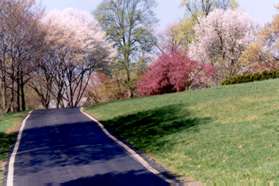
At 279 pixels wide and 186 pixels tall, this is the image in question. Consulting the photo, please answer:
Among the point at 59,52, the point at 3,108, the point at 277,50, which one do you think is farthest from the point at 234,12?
the point at 3,108

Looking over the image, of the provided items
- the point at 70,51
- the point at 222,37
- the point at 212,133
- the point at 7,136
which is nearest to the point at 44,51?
the point at 70,51

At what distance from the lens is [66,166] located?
509 inches

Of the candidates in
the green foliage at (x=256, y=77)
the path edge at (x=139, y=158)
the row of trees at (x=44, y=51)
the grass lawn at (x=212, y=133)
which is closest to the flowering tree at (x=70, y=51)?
the row of trees at (x=44, y=51)

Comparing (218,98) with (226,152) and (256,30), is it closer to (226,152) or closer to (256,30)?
(226,152)

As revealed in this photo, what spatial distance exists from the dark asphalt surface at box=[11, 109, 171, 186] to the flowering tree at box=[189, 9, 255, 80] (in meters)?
36.8

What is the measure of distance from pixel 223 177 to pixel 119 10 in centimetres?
5265

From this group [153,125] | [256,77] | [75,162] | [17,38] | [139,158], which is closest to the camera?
[75,162]

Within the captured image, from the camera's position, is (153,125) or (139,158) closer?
(139,158)

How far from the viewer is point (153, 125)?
65.6 ft

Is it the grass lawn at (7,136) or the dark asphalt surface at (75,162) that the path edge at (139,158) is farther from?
the grass lawn at (7,136)

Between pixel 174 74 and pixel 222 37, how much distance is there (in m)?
9.39

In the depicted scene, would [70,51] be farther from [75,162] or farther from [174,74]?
[75,162]

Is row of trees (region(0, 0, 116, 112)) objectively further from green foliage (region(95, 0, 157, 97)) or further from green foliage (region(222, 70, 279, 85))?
green foliage (region(222, 70, 279, 85))

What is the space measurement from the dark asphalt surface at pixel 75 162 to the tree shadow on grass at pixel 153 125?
87 centimetres
